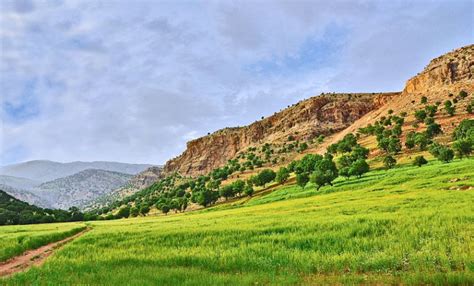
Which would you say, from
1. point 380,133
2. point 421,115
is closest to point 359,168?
point 380,133

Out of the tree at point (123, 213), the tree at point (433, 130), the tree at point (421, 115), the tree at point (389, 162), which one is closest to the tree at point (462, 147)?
the tree at point (389, 162)

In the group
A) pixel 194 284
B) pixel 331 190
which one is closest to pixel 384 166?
pixel 331 190

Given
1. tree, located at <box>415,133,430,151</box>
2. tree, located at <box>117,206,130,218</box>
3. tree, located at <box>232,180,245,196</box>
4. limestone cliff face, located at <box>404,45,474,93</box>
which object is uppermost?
limestone cliff face, located at <box>404,45,474,93</box>

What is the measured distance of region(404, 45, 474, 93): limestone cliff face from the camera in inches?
5354

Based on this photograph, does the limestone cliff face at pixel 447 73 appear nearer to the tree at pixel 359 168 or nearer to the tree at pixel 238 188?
the tree at pixel 359 168

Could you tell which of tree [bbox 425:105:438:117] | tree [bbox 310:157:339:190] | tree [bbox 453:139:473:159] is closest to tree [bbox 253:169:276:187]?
tree [bbox 310:157:339:190]

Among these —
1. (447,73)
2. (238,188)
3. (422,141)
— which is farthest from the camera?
(447,73)

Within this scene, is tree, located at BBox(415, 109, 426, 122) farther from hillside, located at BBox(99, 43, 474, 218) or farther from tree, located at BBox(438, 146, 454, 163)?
tree, located at BBox(438, 146, 454, 163)

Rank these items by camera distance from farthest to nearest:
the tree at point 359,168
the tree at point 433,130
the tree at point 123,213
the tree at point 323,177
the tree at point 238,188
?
the tree at point 123,213 < the tree at point 238,188 < the tree at point 433,130 < the tree at point 323,177 < the tree at point 359,168

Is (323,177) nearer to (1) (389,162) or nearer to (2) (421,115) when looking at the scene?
(1) (389,162)

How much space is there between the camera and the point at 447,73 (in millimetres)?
141500

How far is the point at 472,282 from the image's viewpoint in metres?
11.1

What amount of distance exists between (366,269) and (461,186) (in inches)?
1505

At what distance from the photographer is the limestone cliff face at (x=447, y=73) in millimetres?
Answer: 136000
